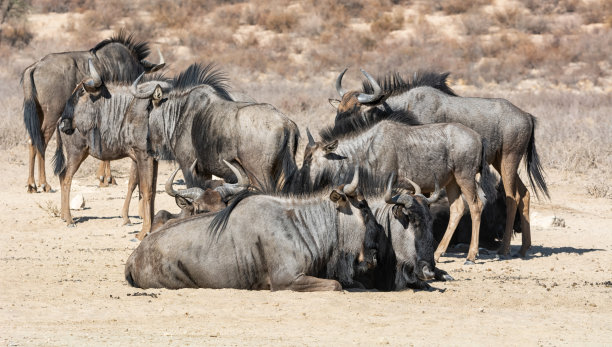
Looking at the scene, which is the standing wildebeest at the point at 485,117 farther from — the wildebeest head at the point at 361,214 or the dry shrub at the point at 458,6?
the dry shrub at the point at 458,6

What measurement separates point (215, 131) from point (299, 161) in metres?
7.43

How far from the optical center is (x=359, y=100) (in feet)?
37.0

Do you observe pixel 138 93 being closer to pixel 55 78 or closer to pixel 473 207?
pixel 473 207

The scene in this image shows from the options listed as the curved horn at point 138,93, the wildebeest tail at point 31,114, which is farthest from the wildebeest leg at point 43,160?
the curved horn at point 138,93

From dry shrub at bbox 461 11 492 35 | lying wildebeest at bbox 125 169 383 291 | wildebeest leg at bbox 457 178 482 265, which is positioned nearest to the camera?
lying wildebeest at bbox 125 169 383 291

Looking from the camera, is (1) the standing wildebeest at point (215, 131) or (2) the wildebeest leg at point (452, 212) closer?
(1) the standing wildebeest at point (215, 131)

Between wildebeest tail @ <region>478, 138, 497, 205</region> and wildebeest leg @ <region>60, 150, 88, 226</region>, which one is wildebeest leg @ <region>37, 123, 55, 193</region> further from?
wildebeest tail @ <region>478, 138, 497, 205</region>

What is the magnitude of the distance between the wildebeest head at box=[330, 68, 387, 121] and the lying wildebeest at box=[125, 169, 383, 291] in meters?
3.01

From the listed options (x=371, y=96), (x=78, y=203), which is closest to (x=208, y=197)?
(x=371, y=96)

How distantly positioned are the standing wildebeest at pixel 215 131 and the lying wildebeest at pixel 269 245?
202 cm

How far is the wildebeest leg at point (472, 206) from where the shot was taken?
10680mm

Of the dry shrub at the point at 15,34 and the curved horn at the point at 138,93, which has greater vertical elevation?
the curved horn at the point at 138,93

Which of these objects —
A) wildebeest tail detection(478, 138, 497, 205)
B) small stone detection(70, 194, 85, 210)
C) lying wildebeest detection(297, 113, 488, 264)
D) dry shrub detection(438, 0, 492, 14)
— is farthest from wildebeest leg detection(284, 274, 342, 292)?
dry shrub detection(438, 0, 492, 14)

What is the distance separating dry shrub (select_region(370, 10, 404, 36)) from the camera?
3762 cm
